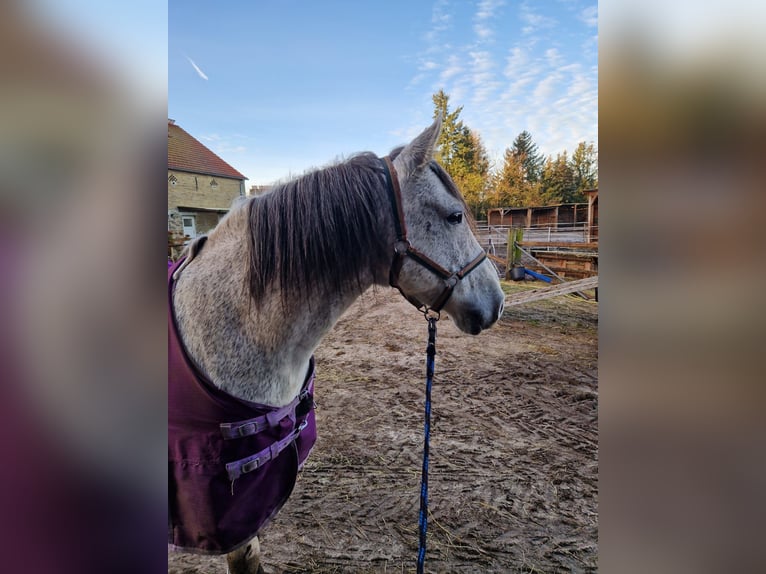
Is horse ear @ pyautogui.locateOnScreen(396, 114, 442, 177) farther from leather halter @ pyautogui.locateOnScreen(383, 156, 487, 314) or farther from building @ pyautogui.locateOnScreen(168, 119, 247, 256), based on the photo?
building @ pyautogui.locateOnScreen(168, 119, 247, 256)

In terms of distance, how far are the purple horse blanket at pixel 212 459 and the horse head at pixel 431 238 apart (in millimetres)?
609

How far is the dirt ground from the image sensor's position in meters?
1.77

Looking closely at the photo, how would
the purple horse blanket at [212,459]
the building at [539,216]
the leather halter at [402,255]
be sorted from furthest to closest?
the building at [539,216], the leather halter at [402,255], the purple horse blanket at [212,459]

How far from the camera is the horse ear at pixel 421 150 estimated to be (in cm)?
117

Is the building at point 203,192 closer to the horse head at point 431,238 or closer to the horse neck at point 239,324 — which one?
the horse neck at point 239,324

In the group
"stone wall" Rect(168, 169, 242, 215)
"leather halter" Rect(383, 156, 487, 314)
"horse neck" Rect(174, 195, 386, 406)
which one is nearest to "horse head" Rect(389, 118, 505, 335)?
"leather halter" Rect(383, 156, 487, 314)

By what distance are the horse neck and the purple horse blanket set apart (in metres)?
0.04

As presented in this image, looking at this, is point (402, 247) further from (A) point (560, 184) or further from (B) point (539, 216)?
(A) point (560, 184)

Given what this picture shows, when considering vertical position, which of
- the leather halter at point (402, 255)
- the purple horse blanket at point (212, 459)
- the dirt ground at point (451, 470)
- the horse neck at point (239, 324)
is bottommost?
the dirt ground at point (451, 470)

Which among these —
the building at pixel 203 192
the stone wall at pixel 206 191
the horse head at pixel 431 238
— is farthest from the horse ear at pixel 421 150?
the stone wall at pixel 206 191
